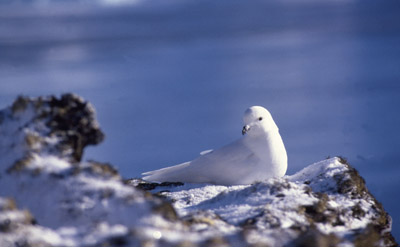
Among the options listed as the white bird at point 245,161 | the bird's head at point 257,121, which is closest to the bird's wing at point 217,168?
the white bird at point 245,161

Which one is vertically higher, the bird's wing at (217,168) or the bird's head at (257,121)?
the bird's head at (257,121)

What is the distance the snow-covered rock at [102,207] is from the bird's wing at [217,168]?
240cm

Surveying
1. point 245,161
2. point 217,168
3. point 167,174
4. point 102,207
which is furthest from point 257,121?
point 102,207

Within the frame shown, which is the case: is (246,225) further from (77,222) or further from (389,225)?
(389,225)

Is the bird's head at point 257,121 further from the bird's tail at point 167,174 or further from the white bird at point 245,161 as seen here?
the bird's tail at point 167,174

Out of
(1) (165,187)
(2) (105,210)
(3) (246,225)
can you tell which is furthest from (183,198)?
(2) (105,210)

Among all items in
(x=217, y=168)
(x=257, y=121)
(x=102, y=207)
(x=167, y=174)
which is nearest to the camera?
(x=102, y=207)

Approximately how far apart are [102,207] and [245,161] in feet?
17.1

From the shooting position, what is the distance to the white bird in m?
9.70

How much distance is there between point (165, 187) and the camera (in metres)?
9.62

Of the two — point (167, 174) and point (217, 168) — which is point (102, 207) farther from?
point (167, 174)

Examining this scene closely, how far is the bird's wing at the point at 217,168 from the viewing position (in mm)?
9703

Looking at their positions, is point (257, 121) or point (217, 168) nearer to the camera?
point (217, 168)

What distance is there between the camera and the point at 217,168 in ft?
31.9
